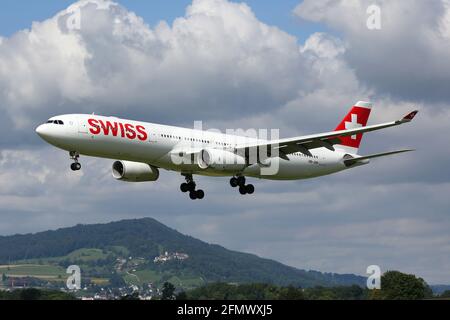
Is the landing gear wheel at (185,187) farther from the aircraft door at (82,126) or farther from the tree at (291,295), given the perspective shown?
the tree at (291,295)

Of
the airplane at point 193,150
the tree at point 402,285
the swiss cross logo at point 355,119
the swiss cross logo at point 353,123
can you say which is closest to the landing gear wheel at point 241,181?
the airplane at point 193,150

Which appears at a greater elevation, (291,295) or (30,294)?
(30,294)

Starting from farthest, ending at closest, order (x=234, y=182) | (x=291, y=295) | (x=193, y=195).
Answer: (x=291, y=295) → (x=193, y=195) → (x=234, y=182)

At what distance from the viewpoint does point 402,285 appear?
307 ft

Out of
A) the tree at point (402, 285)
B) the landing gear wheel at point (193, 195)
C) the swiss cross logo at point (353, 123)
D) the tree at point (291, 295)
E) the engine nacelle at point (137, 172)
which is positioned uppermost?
the swiss cross logo at point (353, 123)

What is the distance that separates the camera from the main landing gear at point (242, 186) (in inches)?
2726

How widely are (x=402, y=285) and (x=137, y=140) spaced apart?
4385 centimetres

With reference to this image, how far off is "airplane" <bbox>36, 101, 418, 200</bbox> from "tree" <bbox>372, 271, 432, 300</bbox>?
21.9m

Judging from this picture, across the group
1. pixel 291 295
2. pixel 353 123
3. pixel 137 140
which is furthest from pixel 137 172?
pixel 353 123

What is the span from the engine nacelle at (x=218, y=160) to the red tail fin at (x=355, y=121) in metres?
16.6

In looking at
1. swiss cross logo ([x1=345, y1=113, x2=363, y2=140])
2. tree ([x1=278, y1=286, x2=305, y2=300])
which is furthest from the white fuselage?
tree ([x1=278, y1=286, x2=305, y2=300])

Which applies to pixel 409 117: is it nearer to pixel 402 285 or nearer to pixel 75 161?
pixel 75 161
